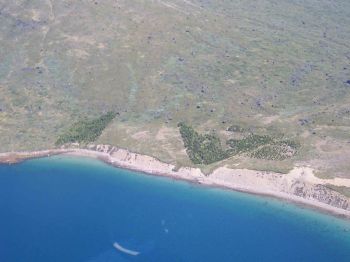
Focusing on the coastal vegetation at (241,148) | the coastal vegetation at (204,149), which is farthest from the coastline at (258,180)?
the coastal vegetation at (241,148)

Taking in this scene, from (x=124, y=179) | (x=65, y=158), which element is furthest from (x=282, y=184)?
(x=65, y=158)

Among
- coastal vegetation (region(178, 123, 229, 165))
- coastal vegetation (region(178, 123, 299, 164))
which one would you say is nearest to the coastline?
coastal vegetation (region(178, 123, 229, 165))

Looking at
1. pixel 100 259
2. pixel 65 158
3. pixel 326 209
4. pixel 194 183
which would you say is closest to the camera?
pixel 100 259

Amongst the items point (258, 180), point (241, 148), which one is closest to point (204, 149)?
point (241, 148)

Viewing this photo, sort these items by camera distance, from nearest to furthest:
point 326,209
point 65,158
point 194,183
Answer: point 326,209 → point 194,183 → point 65,158

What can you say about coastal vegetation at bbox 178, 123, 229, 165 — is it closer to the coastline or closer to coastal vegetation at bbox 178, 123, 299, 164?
coastal vegetation at bbox 178, 123, 299, 164

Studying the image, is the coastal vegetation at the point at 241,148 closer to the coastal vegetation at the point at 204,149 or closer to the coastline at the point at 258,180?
the coastal vegetation at the point at 204,149

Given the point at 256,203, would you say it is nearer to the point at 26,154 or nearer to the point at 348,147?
the point at 348,147

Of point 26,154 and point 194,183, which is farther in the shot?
point 26,154
